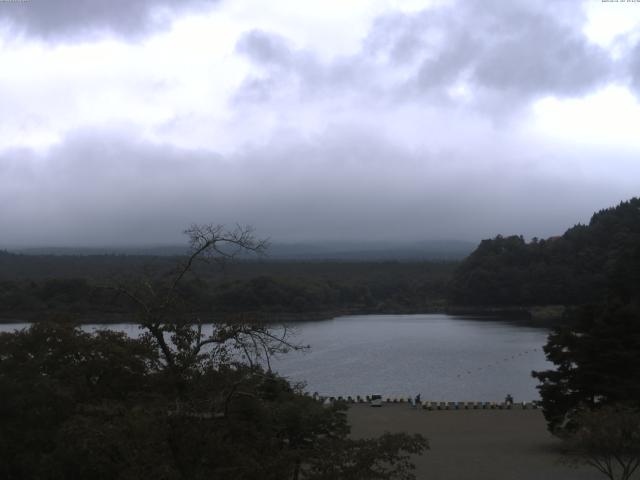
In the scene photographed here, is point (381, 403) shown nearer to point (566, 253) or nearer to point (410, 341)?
point (410, 341)

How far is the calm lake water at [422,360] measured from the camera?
31.7 m

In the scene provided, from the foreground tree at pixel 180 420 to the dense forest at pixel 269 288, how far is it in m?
27.8

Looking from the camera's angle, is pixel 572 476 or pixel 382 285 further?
pixel 382 285

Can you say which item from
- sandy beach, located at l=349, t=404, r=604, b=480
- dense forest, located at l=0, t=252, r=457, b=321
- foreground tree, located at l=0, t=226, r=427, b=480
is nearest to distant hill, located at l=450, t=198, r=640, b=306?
dense forest, located at l=0, t=252, r=457, b=321

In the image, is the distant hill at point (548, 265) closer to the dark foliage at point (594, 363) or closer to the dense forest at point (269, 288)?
the dense forest at point (269, 288)

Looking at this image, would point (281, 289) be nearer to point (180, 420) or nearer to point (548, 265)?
point (548, 265)

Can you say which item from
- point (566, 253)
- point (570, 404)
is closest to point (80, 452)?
point (570, 404)

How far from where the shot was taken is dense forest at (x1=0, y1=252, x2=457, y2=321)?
179 feet

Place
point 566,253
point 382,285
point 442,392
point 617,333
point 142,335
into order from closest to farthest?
point 142,335
point 617,333
point 442,392
point 566,253
point 382,285

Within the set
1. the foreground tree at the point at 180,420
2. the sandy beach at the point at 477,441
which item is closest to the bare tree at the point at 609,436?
the sandy beach at the point at 477,441

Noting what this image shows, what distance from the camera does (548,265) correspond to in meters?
75.5

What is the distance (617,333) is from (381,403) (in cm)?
1063

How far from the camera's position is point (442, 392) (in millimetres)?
30609

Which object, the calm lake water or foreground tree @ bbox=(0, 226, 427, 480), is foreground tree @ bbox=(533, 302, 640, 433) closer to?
the calm lake water
